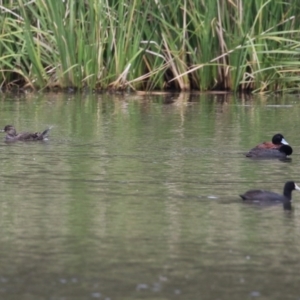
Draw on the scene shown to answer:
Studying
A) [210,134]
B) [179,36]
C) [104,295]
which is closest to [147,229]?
[104,295]

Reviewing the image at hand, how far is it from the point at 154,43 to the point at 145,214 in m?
11.4

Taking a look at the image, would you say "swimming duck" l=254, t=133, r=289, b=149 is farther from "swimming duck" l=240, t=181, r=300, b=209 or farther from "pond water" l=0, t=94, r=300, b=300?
"swimming duck" l=240, t=181, r=300, b=209

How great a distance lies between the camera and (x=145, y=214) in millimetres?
9156

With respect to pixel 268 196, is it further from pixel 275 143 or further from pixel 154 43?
pixel 154 43

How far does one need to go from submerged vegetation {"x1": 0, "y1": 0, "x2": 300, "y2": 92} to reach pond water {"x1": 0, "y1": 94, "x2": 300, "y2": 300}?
3.66 m

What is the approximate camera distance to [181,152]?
13.3m

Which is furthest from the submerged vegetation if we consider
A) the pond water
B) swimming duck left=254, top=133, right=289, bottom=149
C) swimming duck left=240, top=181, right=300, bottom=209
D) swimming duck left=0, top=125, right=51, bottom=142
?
swimming duck left=240, top=181, right=300, bottom=209

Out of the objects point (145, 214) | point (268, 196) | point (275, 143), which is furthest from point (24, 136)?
point (145, 214)

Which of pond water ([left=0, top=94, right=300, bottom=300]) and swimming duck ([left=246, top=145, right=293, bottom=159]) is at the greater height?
swimming duck ([left=246, top=145, right=293, bottom=159])

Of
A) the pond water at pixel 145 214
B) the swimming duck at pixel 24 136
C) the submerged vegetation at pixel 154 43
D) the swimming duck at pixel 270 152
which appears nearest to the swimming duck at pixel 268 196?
the pond water at pixel 145 214

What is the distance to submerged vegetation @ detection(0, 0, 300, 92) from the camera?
65.4 ft

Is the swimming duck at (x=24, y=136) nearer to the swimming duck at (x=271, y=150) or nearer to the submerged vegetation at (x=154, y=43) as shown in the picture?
the swimming duck at (x=271, y=150)

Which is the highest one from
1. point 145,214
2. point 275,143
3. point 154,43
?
point 154,43

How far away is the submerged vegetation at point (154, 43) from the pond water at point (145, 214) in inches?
144
